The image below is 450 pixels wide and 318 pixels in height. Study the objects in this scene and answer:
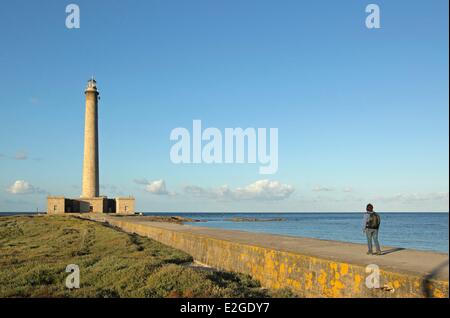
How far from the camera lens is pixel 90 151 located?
6256cm

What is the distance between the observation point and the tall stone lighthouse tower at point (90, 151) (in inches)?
2432

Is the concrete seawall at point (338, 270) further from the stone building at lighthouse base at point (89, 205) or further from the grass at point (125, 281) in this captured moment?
the stone building at lighthouse base at point (89, 205)

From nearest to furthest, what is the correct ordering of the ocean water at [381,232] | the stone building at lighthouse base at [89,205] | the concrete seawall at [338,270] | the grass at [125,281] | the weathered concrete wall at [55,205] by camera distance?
the concrete seawall at [338,270], the grass at [125,281], the ocean water at [381,232], the weathered concrete wall at [55,205], the stone building at lighthouse base at [89,205]

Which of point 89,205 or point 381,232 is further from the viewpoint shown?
point 89,205

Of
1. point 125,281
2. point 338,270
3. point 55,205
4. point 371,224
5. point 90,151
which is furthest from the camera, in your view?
point 90,151

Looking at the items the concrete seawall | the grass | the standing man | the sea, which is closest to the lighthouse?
the sea

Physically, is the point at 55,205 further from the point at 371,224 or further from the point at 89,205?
the point at 371,224

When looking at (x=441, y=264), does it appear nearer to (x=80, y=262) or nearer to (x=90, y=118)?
(x=80, y=262)

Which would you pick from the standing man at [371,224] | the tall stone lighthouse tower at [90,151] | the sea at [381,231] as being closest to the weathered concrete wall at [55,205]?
the tall stone lighthouse tower at [90,151]

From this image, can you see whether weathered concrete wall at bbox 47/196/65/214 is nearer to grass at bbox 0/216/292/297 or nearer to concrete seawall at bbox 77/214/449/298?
grass at bbox 0/216/292/297

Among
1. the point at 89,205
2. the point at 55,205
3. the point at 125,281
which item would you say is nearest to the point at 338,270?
the point at 125,281
